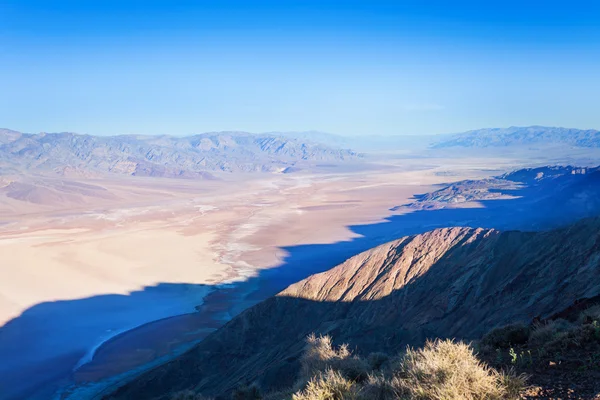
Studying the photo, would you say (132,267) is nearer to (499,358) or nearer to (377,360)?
(377,360)

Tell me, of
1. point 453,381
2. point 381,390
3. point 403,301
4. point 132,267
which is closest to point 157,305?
point 132,267

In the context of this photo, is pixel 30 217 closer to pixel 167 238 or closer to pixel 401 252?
pixel 167 238

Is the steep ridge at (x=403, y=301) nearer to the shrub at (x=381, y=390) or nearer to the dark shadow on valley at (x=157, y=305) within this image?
the dark shadow on valley at (x=157, y=305)

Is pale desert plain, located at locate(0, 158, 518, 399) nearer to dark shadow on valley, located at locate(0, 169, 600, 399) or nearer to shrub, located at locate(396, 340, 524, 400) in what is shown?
dark shadow on valley, located at locate(0, 169, 600, 399)

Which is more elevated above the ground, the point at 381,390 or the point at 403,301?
the point at 381,390

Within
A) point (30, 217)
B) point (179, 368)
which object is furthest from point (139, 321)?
point (30, 217)

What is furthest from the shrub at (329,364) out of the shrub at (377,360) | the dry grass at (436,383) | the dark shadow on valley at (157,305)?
the dark shadow on valley at (157,305)
